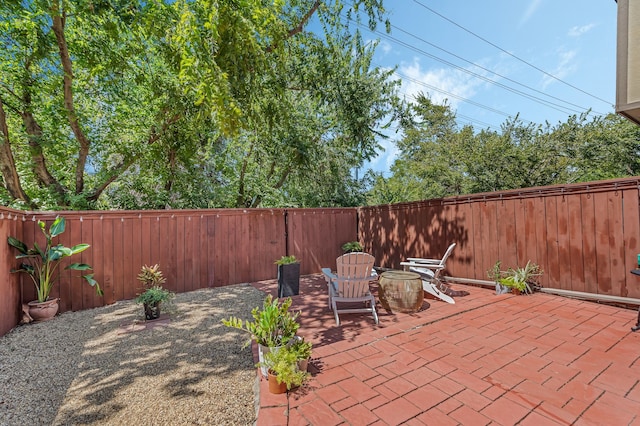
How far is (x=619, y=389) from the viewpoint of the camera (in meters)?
1.89

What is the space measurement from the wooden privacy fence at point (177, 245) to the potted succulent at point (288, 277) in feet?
5.36

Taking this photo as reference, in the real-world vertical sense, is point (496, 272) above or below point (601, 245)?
below

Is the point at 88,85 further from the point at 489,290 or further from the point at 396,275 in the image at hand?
the point at 489,290

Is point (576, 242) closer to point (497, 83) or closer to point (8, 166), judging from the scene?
point (8, 166)

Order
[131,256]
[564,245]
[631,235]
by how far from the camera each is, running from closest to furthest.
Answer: [631,235] < [564,245] < [131,256]

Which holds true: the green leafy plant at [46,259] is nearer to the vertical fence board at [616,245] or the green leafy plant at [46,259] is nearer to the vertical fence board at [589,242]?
the vertical fence board at [589,242]

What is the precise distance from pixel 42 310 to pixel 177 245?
6.69ft

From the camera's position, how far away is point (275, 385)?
1916mm

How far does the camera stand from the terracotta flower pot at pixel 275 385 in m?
1.91

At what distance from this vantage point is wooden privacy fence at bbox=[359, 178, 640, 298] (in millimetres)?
3406

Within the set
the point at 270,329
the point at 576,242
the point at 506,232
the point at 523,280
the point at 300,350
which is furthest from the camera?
the point at 506,232

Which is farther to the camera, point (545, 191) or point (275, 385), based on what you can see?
point (545, 191)

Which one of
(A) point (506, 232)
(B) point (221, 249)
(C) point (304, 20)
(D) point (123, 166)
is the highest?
(C) point (304, 20)

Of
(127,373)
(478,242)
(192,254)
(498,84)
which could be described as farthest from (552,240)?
(498,84)
